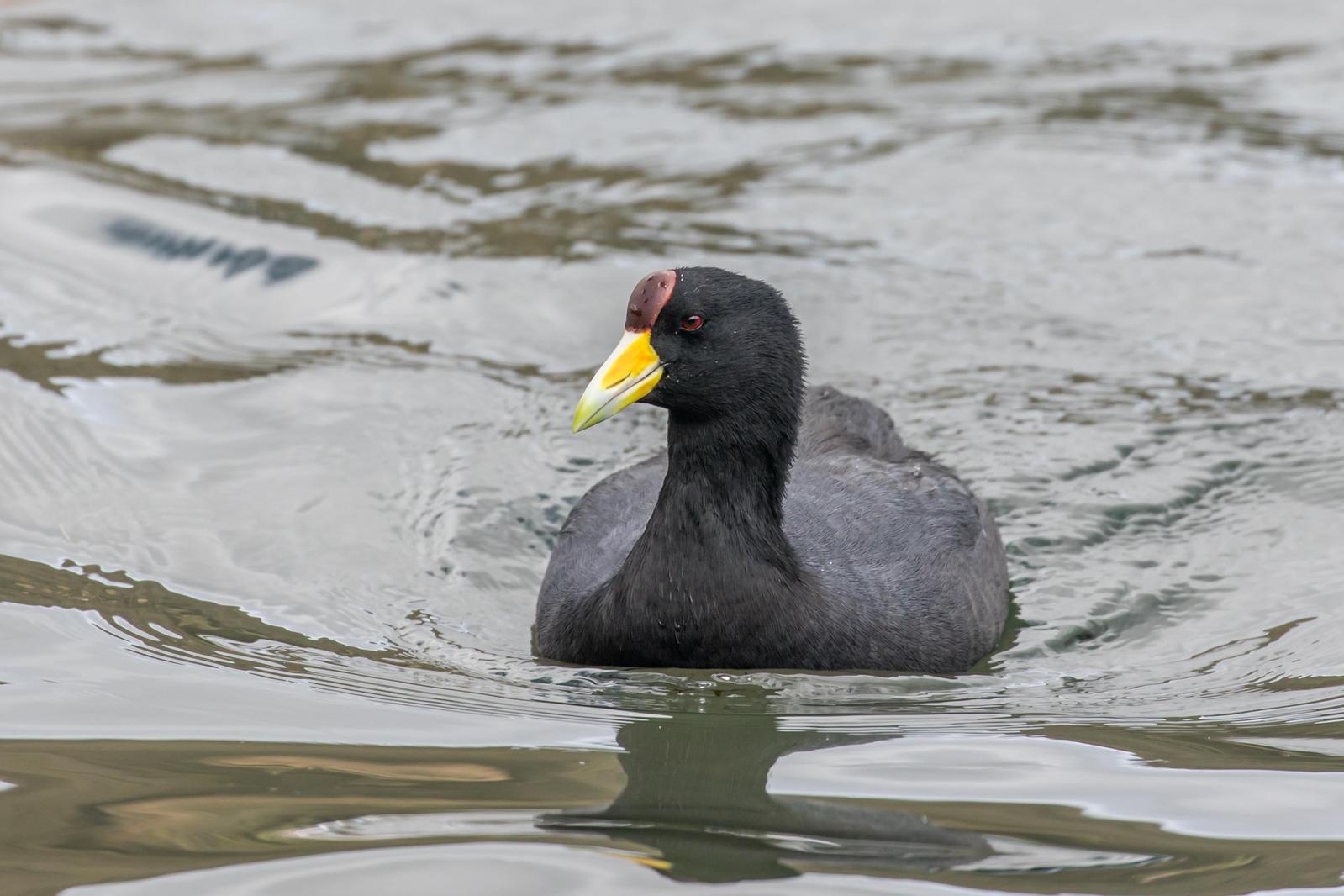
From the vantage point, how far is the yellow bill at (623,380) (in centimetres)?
496

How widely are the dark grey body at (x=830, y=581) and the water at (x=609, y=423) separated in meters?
0.15

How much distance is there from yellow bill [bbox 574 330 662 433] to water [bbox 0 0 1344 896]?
2.59ft

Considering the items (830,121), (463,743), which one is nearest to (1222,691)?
(463,743)

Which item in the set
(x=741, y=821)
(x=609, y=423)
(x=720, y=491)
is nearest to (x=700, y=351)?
(x=720, y=491)

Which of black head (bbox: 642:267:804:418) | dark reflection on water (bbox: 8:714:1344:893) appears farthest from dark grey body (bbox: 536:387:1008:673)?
dark reflection on water (bbox: 8:714:1344:893)

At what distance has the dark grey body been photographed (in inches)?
205

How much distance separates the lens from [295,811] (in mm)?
4039

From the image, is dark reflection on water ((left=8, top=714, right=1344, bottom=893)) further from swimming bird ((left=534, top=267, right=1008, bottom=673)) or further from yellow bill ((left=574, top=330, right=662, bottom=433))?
yellow bill ((left=574, top=330, right=662, bottom=433))

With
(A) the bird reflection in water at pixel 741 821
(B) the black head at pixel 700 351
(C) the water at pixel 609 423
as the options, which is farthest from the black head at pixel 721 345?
(A) the bird reflection in water at pixel 741 821

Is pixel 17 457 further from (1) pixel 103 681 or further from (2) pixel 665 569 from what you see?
(2) pixel 665 569

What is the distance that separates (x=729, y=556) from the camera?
5238 millimetres

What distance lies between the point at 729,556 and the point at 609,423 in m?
2.64

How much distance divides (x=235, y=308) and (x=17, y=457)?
2.17 metres

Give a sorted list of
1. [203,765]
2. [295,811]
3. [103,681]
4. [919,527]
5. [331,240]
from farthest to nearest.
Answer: [331,240], [919,527], [103,681], [203,765], [295,811]
